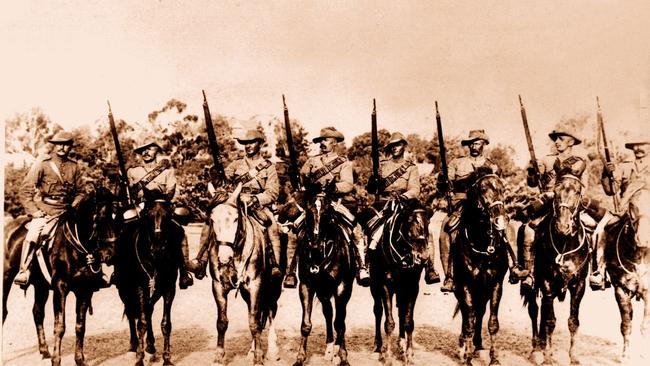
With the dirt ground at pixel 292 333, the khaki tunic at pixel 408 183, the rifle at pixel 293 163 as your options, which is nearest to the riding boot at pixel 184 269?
the dirt ground at pixel 292 333

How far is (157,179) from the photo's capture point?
11.8 m

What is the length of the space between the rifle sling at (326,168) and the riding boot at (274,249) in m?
1.09

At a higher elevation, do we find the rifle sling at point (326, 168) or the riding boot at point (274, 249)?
the rifle sling at point (326, 168)

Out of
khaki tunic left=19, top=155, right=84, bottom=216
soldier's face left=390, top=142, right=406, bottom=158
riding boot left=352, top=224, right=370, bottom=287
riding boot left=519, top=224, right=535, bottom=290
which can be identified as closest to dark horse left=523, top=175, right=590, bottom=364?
riding boot left=519, top=224, right=535, bottom=290

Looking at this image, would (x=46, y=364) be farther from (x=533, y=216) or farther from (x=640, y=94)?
(x=640, y=94)

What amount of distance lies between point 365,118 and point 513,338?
6.10 m

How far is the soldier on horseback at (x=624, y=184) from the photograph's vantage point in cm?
1145

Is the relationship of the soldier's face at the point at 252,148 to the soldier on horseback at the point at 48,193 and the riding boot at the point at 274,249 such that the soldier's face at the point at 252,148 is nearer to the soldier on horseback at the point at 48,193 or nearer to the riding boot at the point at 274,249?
the riding boot at the point at 274,249

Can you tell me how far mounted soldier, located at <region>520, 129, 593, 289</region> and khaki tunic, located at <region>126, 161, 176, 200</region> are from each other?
6.37 meters

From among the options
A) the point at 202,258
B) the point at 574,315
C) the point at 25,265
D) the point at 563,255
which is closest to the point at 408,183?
the point at 563,255

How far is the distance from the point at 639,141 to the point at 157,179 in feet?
29.3

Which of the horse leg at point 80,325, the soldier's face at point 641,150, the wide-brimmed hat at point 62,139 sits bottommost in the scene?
the horse leg at point 80,325

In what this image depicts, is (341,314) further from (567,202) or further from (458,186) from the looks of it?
(567,202)

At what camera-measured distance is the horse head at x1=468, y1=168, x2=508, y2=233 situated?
33.3 feet
